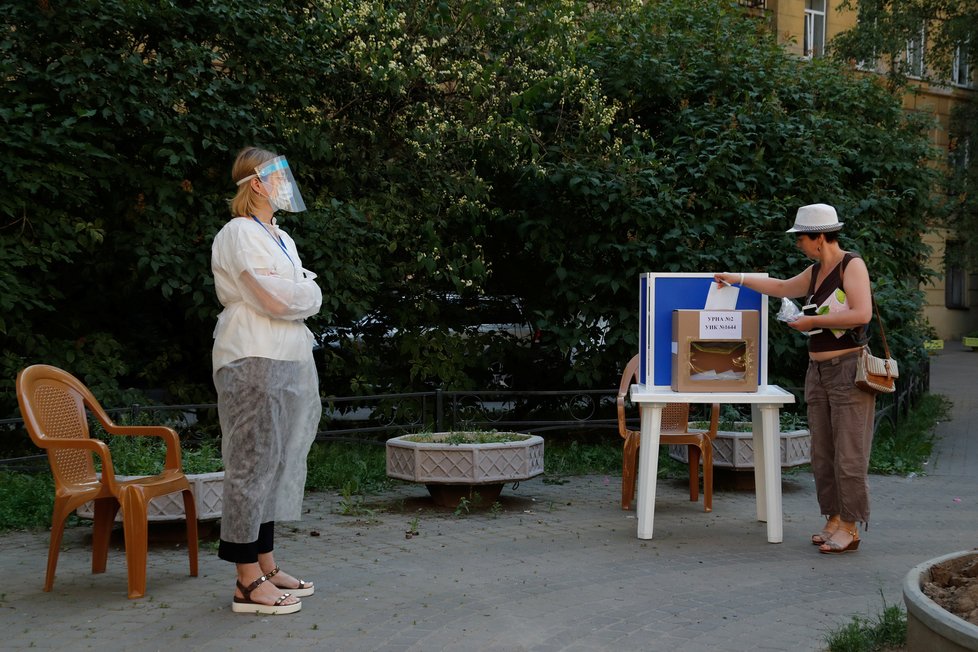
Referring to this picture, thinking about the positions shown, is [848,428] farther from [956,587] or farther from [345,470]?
[345,470]

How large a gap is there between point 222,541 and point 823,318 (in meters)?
3.63

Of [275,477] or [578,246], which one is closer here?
[275,477]

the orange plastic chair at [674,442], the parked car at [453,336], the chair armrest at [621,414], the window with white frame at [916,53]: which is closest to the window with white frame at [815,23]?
the window with white frame at [916,53]

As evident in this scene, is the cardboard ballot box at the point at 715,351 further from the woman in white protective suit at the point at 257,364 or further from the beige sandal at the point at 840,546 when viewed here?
the woman in white protective suit at the point at 257,364

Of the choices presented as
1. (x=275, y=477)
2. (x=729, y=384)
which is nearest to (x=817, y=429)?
(x=729, y=384)

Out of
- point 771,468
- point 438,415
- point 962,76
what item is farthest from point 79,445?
point 962,76

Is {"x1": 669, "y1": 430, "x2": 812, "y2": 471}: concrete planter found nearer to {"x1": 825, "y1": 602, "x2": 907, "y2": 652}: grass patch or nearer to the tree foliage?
the tree foliage

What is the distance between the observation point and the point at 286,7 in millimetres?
9844

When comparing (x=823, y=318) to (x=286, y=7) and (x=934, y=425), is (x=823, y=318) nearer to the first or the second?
(x=286, y=7)

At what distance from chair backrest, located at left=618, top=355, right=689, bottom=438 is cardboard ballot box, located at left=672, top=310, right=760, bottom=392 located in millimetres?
882

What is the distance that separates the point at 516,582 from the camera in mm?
5875

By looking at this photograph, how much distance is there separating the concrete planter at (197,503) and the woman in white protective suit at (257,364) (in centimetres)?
108

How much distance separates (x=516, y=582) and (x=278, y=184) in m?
2.40

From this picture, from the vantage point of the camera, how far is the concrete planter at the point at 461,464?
7.67m
